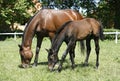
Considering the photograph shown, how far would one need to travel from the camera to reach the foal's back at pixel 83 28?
985 centimetres

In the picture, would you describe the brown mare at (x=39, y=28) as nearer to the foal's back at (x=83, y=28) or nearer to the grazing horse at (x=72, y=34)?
the grazing horse at (x=72, y=34)

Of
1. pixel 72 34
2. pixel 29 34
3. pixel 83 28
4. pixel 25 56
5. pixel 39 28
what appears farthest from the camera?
pixel 39 28

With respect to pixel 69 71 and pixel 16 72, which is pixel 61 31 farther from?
pixel 16 72

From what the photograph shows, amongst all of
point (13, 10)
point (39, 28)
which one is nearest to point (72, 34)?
point (39, 28)

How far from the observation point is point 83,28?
10.0m

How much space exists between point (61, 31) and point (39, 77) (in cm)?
188

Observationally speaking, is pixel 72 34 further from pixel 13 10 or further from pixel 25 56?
pixel 13 10

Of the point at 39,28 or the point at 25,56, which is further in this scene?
the point at 39,28

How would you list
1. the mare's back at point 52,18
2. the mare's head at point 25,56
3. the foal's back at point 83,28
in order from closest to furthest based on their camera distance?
the foal's back at point 83,28 < the mare's head at point 25,56 < the mare's back at point 52,18

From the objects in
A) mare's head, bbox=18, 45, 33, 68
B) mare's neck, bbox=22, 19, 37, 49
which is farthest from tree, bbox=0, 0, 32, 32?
mare's head, bbox=18, 45, 33, 68

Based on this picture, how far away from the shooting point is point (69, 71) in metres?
9.74

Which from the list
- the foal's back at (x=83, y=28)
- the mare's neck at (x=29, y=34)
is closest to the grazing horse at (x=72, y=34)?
the foal's back at (x=83, y=28)

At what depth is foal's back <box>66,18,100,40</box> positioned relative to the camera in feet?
32.3

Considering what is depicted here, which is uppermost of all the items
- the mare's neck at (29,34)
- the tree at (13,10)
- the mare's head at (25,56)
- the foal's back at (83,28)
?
the foal's back at (83,28)
